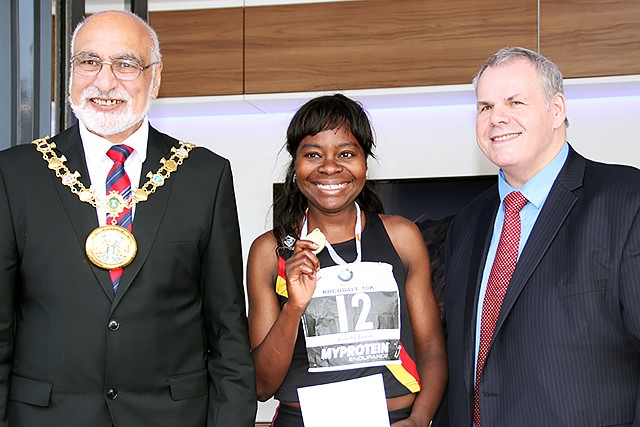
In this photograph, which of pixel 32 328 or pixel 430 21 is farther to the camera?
pixel 430 21

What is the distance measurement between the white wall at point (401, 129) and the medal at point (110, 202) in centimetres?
261

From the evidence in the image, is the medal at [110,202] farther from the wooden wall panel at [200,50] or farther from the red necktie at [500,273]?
the wooden wall panel at [200,50]

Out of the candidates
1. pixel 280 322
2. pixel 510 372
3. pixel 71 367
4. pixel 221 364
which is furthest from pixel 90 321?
pixel 510 372

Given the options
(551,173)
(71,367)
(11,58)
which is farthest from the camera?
(11,58)

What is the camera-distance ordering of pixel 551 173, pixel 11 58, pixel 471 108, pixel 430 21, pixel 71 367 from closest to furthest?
pixel 71 367, pixel 551 173, pixel 11 58, pixel 430 21, pixel 471 108

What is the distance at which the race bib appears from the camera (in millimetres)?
2469

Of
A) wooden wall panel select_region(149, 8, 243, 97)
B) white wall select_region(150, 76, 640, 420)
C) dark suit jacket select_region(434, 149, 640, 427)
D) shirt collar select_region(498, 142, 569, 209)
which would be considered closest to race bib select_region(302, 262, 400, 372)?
dark suit jacket select_region(434, 149, 640, 427)

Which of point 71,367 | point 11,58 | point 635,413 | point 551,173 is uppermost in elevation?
point 11,58

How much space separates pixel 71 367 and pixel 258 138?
333cm

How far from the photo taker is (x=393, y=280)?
2.55 m

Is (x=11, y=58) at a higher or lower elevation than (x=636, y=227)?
higher

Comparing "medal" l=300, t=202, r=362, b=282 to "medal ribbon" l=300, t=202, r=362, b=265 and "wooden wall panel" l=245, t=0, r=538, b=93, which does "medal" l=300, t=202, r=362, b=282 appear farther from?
"wooden wall panel" l=245, t=0, r=538, b=93

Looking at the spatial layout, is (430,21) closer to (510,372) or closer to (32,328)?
(510,372)

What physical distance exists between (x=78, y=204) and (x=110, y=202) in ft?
0.25
